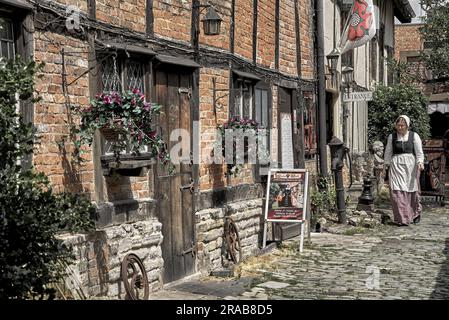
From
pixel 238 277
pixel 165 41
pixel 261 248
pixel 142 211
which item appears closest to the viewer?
pixel 142 211

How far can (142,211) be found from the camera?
712 cm

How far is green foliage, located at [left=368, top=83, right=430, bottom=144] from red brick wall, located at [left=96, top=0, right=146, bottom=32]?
13.2 meters

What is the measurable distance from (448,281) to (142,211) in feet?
11.7

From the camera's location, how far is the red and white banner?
13.5 metres

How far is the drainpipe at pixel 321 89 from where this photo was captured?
13.2 m

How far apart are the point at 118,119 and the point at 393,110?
1474cm

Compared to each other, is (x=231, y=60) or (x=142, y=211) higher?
(x=231, y=60)

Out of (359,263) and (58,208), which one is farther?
(359,263)

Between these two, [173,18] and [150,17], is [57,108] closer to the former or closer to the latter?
[150,17]

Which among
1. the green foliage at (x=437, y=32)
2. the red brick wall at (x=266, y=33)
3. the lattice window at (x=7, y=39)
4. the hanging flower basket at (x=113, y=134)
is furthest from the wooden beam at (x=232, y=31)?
the green foliage at (x=437, y=32)

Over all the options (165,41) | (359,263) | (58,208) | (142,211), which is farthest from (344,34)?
(58,208)

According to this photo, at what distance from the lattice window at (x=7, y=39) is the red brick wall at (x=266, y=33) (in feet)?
19.2

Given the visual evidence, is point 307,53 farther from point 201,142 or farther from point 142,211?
point 142,211

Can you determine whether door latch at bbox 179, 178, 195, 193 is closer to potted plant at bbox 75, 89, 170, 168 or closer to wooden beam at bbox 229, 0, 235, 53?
potted plant at bbox 75, 89, 170, 168
